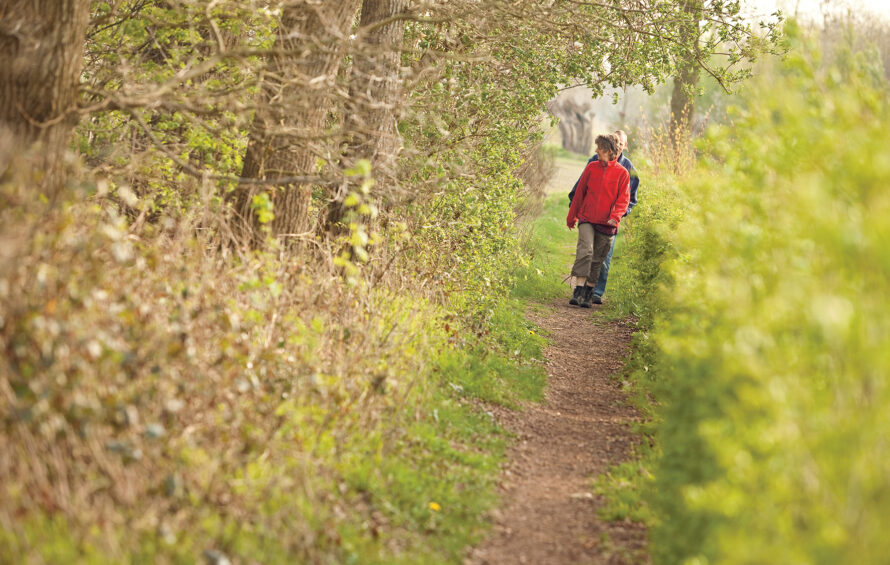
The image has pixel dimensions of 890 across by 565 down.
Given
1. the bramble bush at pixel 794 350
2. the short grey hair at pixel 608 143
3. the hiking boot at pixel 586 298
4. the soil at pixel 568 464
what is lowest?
the soil at pixel 568 464

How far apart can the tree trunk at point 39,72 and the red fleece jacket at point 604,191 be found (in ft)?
24.2

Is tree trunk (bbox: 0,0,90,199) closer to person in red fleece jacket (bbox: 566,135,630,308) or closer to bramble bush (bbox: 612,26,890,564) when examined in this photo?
bramble bush (bbox: 612,26,890,564)

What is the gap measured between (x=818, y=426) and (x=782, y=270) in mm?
896

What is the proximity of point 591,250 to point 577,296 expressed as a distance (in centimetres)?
84

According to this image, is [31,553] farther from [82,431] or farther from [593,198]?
[593,198]

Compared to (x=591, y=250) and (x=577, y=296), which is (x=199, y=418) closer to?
(x=591, y=250)

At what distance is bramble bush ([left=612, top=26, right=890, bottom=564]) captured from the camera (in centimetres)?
257

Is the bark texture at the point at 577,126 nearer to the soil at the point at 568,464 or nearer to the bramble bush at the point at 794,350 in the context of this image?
the soil at the point at 568,464

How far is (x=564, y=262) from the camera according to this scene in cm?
1488

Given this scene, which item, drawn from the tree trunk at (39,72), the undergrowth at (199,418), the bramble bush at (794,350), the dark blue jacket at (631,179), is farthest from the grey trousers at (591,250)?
the tree trunk at (39,72)

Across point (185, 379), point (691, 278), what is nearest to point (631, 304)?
point (691, 278)

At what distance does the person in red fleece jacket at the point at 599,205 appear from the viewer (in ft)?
35.2

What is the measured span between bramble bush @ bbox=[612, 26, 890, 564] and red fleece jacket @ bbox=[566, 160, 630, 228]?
6485 millimetres

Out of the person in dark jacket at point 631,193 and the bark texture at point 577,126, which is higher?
the bark texture at point 577,126
